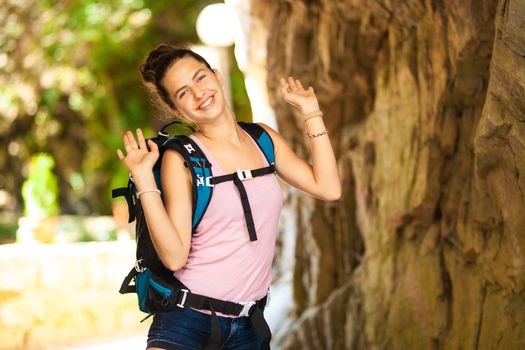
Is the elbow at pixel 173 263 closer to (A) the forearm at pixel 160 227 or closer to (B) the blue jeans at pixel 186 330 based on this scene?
(A) the forearm at pixel 160 227

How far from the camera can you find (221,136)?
241 cm

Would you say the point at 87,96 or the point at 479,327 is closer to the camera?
the point at 479,327

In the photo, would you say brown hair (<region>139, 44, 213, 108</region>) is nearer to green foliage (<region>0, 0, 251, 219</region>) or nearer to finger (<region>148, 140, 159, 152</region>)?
finger (<region>148, 140, 159, 152</region>)

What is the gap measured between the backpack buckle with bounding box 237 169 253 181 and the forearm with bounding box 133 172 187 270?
27cm

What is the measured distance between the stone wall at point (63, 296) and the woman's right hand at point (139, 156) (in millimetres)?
4480

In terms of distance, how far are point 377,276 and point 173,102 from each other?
2705 millimetres

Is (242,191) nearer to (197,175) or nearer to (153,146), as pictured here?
(197,175)

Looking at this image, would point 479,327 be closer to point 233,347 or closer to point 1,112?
point 233,347


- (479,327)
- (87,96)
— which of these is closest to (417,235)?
(479,327)

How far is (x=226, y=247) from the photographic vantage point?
227 cm

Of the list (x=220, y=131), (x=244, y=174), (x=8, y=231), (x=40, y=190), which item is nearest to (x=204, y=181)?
(x=244, y=174)

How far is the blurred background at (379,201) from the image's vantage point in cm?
331

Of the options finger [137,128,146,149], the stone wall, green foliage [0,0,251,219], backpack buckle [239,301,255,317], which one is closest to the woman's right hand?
finger [137,128,146,149]

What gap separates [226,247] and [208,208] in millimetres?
138
